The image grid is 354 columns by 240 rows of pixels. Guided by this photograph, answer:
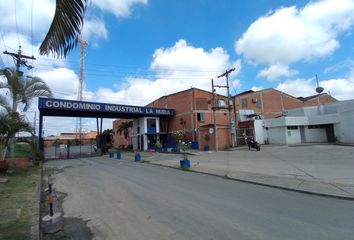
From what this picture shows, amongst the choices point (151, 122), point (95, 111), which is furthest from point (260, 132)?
point (95, 111)

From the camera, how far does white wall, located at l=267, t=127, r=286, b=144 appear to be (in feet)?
130

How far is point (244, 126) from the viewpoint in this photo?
42094 millimetres

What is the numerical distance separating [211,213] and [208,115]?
39.1 metres

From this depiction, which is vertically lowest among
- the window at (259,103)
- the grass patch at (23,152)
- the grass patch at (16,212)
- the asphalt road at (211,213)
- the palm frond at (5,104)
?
the asphalt road at (211,213)

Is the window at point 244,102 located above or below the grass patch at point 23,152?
above

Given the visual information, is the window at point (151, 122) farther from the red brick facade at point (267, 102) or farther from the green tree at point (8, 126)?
the green tree at point (8, 126)

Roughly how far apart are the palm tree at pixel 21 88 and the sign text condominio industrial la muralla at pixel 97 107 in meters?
13.0

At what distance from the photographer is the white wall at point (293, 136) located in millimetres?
39312

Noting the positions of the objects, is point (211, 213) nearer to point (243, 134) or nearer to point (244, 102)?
point (243, 134)

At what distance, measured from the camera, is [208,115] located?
45.6m

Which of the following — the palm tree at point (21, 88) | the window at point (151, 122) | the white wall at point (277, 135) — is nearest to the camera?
the palm tree at point (21, 88)

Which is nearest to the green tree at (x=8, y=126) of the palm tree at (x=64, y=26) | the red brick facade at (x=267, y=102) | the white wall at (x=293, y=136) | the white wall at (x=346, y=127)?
the palm tree at (x=64, y=26)

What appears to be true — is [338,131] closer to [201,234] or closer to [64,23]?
[201,234]

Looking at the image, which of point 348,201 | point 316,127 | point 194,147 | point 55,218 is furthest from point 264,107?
point 55,218
